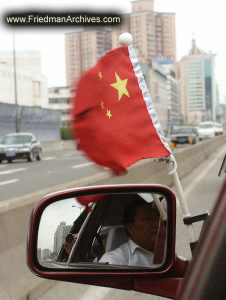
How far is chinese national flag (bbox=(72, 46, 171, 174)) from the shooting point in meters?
1.60

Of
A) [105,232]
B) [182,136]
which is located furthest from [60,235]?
[182,136]

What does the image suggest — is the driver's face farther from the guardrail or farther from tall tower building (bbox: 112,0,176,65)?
the guardrail

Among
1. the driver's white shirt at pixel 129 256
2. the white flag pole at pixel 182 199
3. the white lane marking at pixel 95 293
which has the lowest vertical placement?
the white lane marking at pixel 95 293

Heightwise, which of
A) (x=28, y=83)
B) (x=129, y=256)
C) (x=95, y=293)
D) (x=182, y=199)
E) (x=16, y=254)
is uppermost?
(x=28, y=83)

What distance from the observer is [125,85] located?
5.88 feet

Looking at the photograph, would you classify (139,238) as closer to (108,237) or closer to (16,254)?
(108,237)

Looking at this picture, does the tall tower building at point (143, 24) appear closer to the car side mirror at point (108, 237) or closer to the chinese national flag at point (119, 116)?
the chinese national flag at point (119, 116)

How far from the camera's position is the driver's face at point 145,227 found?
1.84m

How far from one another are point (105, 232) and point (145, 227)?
16cm

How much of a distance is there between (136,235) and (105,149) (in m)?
0.33

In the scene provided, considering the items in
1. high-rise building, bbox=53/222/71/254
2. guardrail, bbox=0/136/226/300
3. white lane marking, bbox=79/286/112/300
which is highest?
high-rise building, bbox=53/222/71/254

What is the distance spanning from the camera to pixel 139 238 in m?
1.86

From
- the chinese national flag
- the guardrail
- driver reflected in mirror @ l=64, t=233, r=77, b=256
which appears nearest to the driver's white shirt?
driver reflected in mirror @ l=64, t=233, r=77, b=256

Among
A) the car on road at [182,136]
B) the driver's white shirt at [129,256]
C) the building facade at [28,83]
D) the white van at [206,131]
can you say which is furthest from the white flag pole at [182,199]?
the building facade at [28,83]
